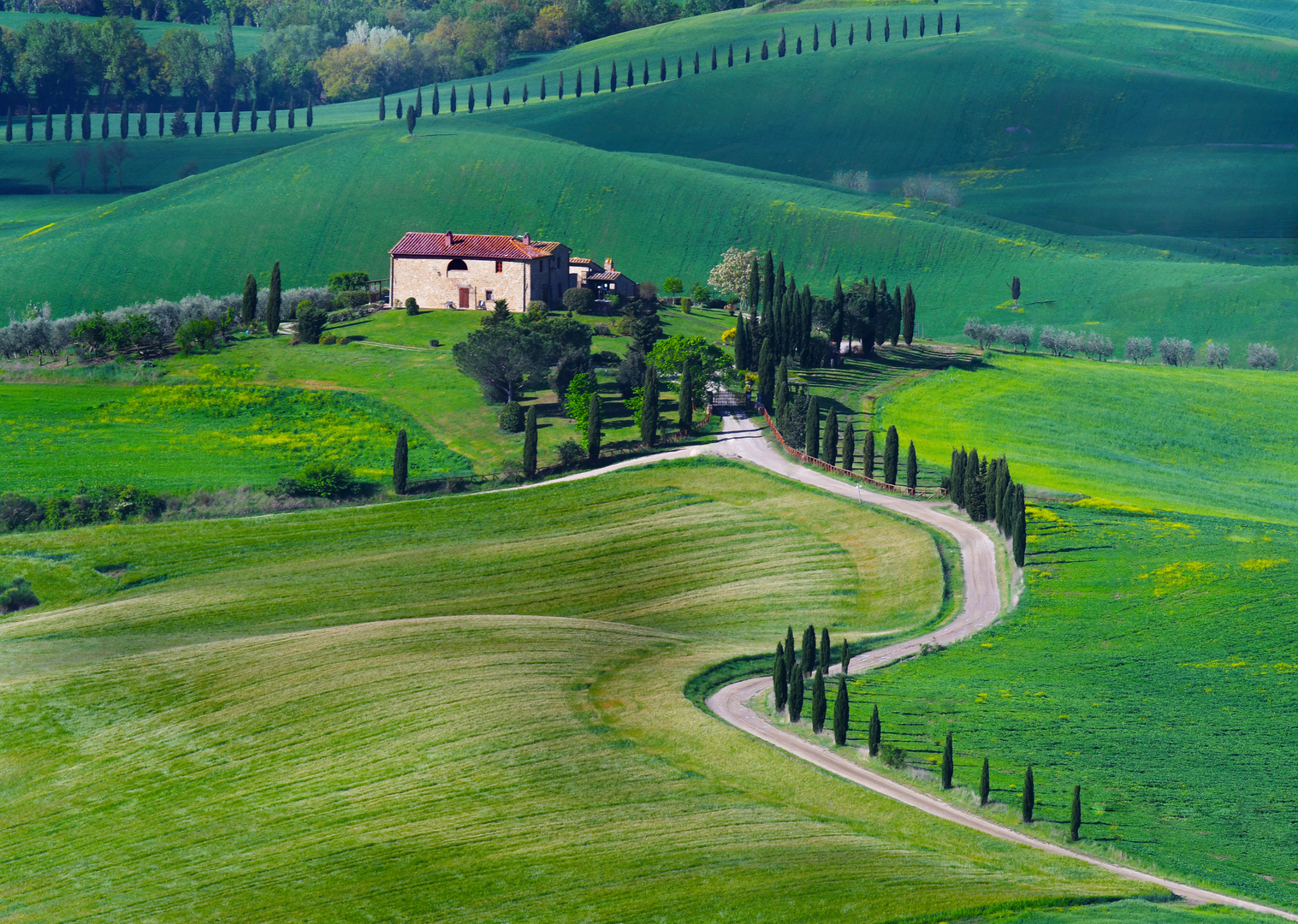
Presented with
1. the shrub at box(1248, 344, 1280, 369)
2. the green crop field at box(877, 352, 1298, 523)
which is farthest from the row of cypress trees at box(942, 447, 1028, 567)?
the shrub at box(1248, 344, 1280, 369)

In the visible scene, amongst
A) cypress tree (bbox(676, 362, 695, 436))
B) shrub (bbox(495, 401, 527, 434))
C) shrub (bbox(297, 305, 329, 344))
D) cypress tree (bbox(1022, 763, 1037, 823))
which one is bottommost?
cypress tree (bbox(1022, 763, 1037, 823))

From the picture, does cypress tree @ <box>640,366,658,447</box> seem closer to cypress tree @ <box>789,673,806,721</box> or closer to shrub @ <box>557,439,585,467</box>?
shrub @ <box>557,439,585,467</box>

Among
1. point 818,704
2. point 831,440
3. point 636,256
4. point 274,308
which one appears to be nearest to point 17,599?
point 818,704

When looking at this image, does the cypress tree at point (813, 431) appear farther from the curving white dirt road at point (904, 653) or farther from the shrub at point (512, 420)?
the shrub at point (512, 420)

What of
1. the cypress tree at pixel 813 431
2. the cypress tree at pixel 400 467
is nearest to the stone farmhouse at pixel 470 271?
the cypress tree at pixel 400 467

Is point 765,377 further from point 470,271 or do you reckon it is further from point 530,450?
point 470,271

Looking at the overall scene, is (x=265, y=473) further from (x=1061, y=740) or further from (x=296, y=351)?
(x=1061, y=740)
